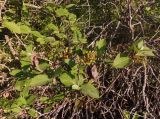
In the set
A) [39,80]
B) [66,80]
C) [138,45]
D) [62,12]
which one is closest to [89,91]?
[66,80]

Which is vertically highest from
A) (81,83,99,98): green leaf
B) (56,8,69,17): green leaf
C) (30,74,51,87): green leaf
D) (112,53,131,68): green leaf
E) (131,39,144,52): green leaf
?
(56,8,69,17): green leaf

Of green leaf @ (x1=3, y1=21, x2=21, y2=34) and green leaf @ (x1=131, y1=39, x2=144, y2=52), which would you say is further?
green leaf @ (x1=3, y1=21, x2=21, y2=34)

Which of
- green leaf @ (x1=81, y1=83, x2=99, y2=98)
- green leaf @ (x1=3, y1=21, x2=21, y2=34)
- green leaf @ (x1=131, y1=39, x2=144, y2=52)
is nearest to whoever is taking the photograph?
green leaf @ (x1=81, y1=83, x2=99, y2=98)

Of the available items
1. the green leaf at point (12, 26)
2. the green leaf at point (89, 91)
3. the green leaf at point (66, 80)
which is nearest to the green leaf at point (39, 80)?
the green leaf at point (66, 80)

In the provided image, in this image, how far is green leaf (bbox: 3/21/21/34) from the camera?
2387 mm

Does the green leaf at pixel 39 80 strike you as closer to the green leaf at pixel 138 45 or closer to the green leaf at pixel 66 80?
the green leaf at pixel 66 80

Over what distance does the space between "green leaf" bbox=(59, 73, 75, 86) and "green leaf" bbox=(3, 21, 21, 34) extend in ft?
2.31

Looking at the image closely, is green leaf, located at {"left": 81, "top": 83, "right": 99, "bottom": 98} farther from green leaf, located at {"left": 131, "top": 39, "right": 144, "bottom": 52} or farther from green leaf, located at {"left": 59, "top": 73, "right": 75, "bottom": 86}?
green leaf, located at {"left": 131, "top": 39, "right": 144, "bottom": 52}

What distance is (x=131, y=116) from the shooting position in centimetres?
198

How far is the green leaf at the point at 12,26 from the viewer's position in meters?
2.39

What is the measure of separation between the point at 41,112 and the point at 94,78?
355mm

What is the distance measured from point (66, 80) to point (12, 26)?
30.9 inches

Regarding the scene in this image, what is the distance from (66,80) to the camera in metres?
1.79

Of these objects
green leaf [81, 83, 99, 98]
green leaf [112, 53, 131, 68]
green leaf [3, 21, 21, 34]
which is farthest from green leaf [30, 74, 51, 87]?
green leaf [3, 21, 21, 34]
